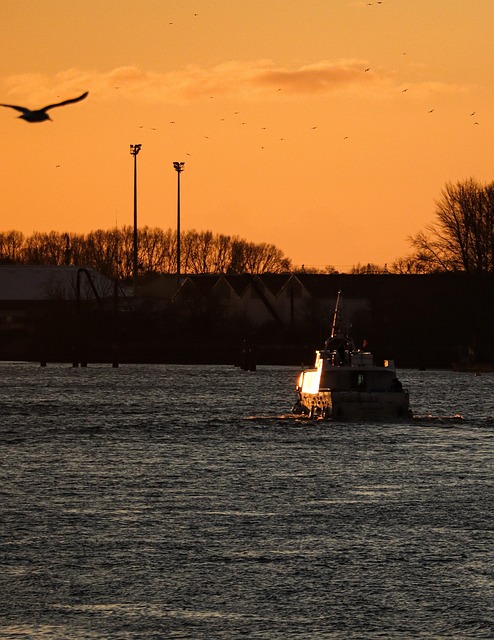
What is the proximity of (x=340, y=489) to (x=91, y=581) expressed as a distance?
46.5 ft

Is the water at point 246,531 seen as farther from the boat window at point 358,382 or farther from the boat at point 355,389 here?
the boat window at point 358,382

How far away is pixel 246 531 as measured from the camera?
97.1 ft

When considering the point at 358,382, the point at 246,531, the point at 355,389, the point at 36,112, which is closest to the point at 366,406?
the point at 355,389

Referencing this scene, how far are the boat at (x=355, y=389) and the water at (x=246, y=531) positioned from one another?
1379mm

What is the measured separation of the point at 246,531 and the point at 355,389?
35290mm

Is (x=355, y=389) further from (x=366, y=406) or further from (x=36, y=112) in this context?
(x=36, y=112)

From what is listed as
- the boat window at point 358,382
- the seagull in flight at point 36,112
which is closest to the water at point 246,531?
the boat window at point 358,382

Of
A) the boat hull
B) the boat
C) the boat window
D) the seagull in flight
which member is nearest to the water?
the boat hull

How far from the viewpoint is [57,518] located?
31.5 meters

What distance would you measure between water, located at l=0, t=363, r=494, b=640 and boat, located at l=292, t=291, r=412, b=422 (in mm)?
1379

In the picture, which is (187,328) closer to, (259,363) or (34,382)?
(259,363)

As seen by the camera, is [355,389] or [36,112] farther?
[355,389]

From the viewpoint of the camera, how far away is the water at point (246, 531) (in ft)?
70.6

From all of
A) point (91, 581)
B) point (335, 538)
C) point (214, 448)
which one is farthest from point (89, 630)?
point (214, 448)
